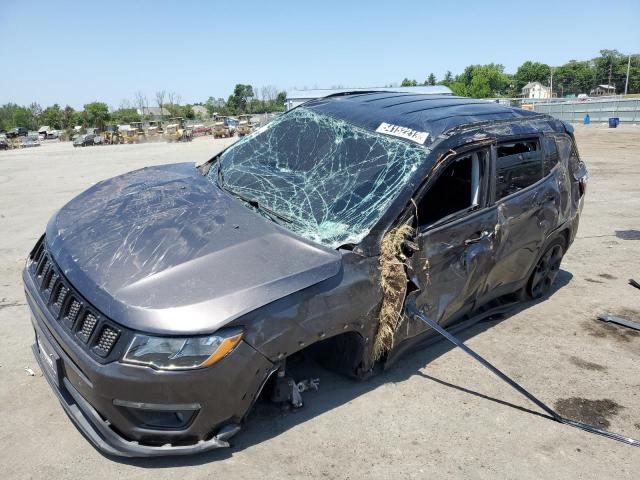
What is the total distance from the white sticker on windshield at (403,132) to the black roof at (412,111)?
3 cm

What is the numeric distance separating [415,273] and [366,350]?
0.56 metres

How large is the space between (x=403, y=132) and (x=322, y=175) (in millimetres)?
645

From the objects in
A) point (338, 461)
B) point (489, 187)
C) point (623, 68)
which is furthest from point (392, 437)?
point (623, 68)

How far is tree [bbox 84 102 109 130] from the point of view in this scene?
277ft

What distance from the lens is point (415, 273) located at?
3061 millimetres

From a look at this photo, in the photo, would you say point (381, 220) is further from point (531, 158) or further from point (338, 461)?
point (531, 158)

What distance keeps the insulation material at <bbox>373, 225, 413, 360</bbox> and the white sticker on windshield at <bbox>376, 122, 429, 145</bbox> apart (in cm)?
72

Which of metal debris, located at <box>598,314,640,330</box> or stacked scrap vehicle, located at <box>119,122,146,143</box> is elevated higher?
stacked scrap vehicle, located at <box>119,122,146,143</box>

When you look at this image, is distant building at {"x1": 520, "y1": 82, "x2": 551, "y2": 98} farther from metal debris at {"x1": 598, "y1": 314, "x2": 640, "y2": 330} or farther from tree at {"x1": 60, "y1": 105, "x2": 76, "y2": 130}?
metal debris at {"x1": 598, "y1": 314, "x2": 640, "y2": 330}

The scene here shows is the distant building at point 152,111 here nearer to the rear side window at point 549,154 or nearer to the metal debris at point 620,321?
the rear side window at point 549,154

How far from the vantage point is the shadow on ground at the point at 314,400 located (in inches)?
101

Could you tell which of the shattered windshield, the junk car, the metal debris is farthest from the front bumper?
the junk car

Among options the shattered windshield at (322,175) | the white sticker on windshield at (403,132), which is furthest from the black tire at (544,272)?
the shattered windshield at (322,175)

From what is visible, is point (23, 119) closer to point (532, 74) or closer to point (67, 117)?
point (67, 117)
